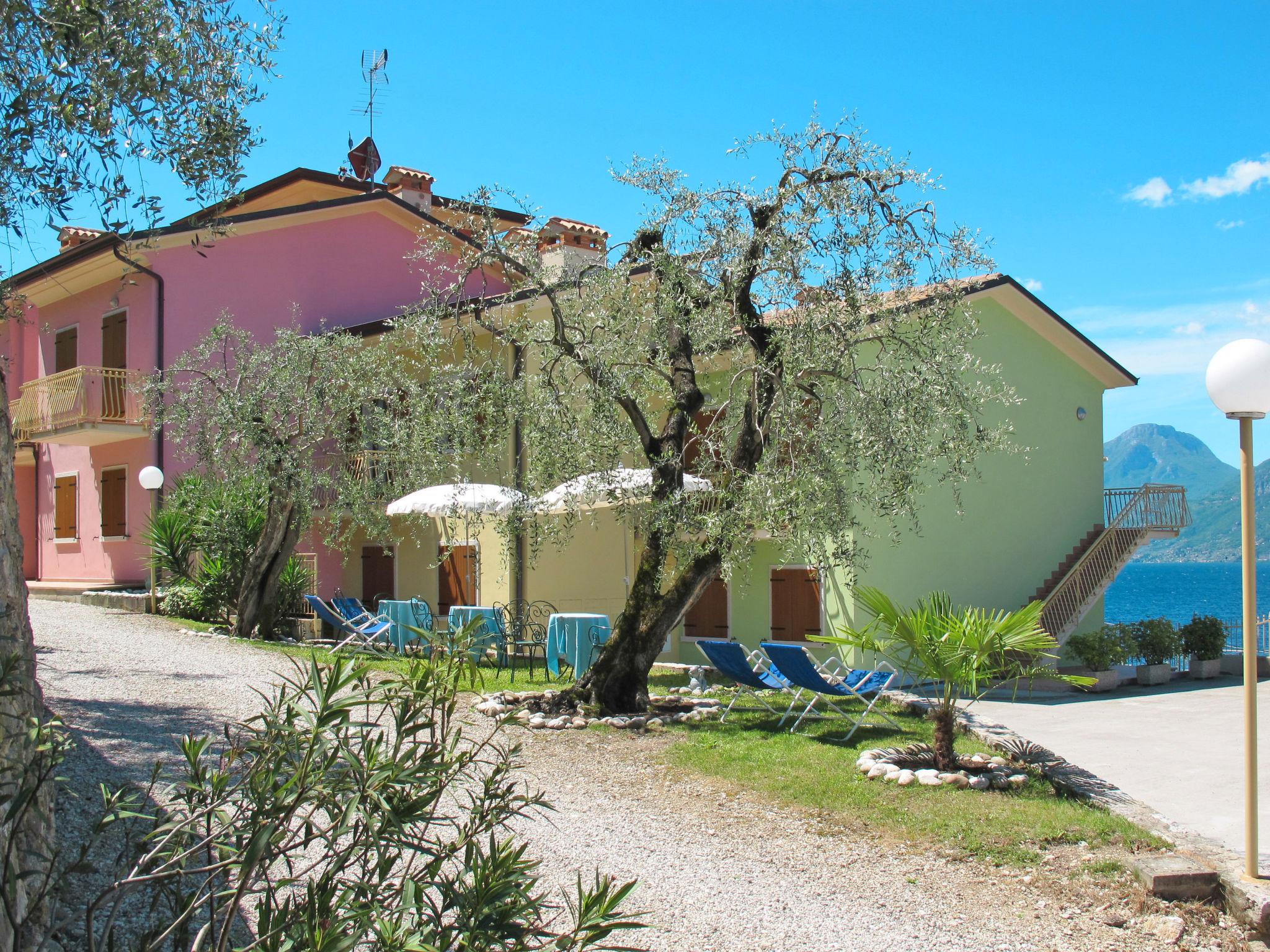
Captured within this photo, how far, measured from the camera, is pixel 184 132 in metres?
6.48

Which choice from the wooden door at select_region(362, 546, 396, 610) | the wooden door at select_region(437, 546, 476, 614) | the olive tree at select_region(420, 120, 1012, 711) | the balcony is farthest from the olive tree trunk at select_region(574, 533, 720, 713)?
the balcony

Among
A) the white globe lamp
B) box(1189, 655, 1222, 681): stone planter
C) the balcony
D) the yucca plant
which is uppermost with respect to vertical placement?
the balcony

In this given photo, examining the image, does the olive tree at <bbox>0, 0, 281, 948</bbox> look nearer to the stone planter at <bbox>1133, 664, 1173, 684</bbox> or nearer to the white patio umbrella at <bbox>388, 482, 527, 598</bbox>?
the white patio umbrella at <bbox>388, 482, 527, 598</bbox>

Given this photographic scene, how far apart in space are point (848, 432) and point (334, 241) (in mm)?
14646

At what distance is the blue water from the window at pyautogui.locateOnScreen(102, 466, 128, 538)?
51.1m

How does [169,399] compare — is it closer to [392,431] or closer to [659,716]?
[392,431]

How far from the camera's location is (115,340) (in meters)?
20.5

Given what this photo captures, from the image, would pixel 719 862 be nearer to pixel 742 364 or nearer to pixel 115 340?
pixel 742 364

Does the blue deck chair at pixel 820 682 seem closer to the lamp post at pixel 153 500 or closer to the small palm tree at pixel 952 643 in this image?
the small palm tree at pixel 952 643

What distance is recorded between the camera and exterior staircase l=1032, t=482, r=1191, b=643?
690 inches

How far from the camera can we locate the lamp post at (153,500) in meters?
16.2

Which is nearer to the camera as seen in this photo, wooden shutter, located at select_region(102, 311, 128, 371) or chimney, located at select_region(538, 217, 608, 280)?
chimney, located at select_region(538, 217, 608, 280)

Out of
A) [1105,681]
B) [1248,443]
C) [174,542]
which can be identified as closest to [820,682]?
[1248,443]

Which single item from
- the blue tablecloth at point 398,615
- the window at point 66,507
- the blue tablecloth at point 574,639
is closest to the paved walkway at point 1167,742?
the blue tablecloth at point 574,639
